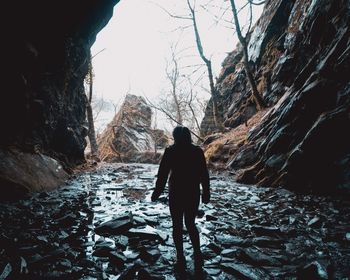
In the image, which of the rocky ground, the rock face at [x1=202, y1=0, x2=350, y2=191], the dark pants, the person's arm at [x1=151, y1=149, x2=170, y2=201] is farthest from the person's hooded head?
the rock face at [x1=202, y1=0, x2=350, y2=191]

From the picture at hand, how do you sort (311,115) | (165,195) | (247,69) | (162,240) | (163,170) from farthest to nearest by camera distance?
(247,69) → (165,195) → (311,115) → (162,240) → (163,170)

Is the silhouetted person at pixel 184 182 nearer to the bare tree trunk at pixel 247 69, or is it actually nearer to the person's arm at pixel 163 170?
the person's arm at pixel 163 170

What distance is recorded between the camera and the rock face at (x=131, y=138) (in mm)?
33844

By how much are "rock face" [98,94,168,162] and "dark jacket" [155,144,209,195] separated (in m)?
27.8

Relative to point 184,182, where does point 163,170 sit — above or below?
above

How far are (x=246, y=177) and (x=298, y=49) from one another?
8627 millimetres

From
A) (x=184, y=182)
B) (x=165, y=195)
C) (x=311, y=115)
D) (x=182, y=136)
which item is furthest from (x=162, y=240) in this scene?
(x=311, y=115)

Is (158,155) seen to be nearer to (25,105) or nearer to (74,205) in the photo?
(25,105)

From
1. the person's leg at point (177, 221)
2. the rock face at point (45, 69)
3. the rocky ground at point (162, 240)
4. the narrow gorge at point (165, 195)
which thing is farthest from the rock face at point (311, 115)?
the rock face at point (45, 69)

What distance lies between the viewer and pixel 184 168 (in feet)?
12.3

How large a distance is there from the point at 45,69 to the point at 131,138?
83.5ft

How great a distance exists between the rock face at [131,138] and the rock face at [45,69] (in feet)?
52.4

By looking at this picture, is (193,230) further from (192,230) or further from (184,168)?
(184,168)

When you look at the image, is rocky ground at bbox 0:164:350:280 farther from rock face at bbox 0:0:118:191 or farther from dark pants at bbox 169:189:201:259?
rock face at bbox 0:0:118:191
